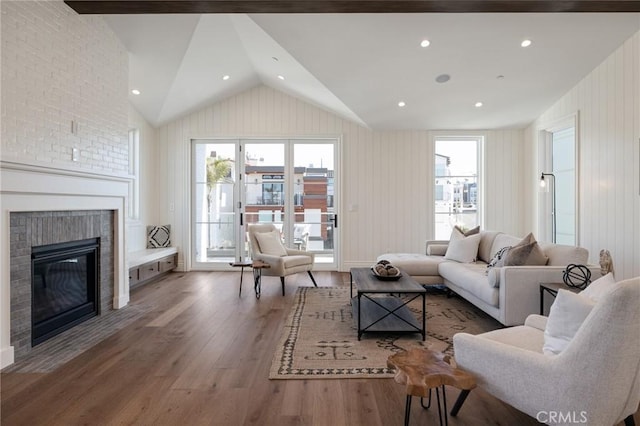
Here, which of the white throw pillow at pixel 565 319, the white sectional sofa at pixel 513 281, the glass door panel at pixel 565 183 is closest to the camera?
the white throw pillow at pixel 565 319

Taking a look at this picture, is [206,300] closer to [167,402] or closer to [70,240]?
[70,240]

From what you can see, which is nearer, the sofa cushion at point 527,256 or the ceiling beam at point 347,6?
the ceiling beam at point 347,6

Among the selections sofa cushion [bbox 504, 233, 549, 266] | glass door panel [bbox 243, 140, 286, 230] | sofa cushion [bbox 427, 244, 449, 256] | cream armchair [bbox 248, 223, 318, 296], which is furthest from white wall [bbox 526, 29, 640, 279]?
glass door panel [bbox 243, 140, 286, 230]

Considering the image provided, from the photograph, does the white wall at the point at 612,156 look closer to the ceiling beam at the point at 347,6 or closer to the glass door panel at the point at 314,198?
the ceiling beam at the point at 347,6

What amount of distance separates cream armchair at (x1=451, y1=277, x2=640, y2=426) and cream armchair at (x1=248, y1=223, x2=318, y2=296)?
3410 mm

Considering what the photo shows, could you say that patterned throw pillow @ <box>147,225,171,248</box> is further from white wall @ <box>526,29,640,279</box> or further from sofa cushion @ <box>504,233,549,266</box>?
white wall @ <box>526,29,640,279</box>

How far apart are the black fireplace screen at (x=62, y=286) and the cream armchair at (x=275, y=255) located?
6.48 ft

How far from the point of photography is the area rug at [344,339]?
256 centimetres

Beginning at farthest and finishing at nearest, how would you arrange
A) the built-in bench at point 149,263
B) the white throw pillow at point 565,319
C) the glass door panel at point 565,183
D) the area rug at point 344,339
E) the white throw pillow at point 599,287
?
the glass door panel at point 565,183 → the built-in bench at point 149,263 → the area rug at point 344,339 → the white throw pillow at point 599,287 → the white throw pillow at point 565,319

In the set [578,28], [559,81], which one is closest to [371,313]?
[578,28]

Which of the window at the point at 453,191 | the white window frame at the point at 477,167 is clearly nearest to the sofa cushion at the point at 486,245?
the white window frame at the point at 477,167

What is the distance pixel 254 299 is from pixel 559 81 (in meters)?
4.88

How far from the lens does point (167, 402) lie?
2143 mm

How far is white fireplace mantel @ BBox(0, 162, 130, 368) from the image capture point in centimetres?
263
